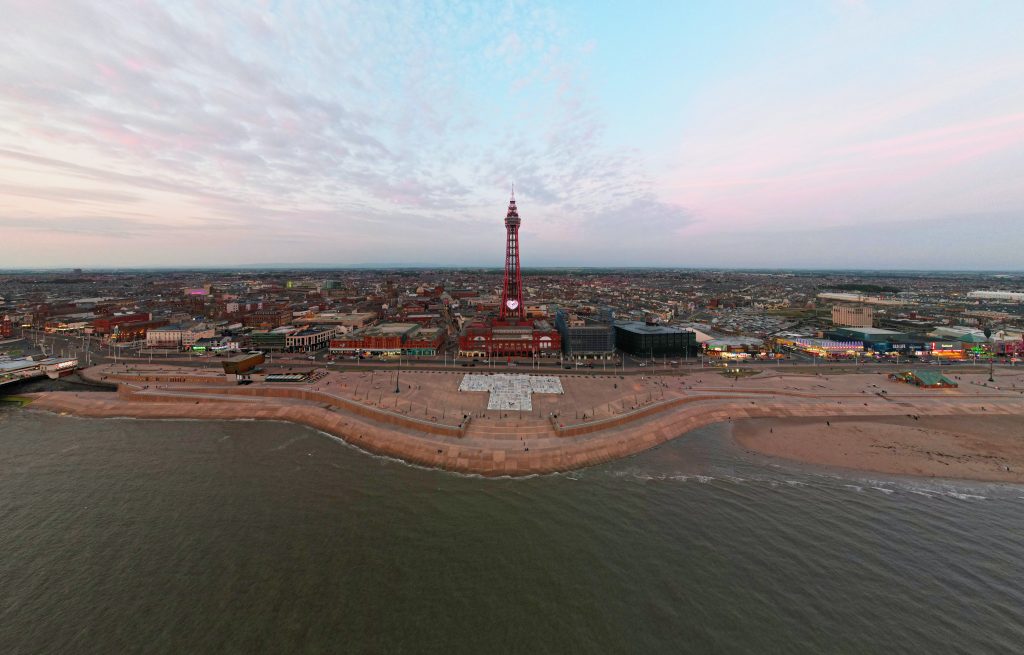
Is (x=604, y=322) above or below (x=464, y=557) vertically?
above

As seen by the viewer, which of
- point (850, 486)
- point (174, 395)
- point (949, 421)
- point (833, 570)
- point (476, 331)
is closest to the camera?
point (833, 570)

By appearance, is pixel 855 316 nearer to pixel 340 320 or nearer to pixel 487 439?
pixel 487 439

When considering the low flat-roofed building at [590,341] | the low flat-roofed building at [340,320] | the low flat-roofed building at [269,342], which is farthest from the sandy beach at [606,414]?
the low flat-roofed building at [340,320]

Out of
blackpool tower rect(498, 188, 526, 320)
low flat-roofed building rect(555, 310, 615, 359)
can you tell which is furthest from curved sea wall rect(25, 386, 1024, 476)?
blackpool tower rect(498, 188, 526, 320)

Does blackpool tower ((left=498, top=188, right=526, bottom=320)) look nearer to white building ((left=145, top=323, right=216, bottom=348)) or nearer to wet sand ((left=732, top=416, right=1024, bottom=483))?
wet sand ((left=732, top=416, right=1024, bottom=483))

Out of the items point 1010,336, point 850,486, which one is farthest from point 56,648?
point 1010,336

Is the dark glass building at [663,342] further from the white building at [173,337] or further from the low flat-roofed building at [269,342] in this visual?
the white building at [173,337]

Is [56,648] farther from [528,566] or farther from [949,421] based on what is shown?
[949,421]
